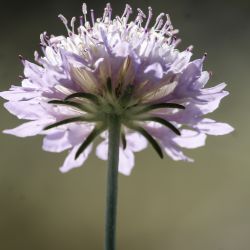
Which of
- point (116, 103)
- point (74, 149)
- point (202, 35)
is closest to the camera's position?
point (116, 103)

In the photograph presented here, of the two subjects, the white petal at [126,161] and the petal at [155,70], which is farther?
the white petal at [126,161]

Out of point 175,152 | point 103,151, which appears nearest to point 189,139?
point 175,152

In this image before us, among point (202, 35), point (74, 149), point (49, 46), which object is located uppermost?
point (202, 35)

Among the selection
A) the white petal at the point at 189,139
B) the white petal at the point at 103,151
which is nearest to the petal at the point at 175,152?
the white petal at the point at 189,139

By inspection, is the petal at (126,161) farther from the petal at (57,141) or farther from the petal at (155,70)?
the petal at (155,70)

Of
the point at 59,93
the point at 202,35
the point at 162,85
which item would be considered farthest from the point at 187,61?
the point at 202,35

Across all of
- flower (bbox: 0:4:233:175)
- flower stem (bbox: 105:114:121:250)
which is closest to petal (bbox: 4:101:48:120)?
flower (bbox: 0:4:233:175)

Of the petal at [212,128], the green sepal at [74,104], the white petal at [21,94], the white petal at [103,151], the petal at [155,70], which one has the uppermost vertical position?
the petal at [155,70]

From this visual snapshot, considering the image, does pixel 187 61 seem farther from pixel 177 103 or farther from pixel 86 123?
pixel 86 123
